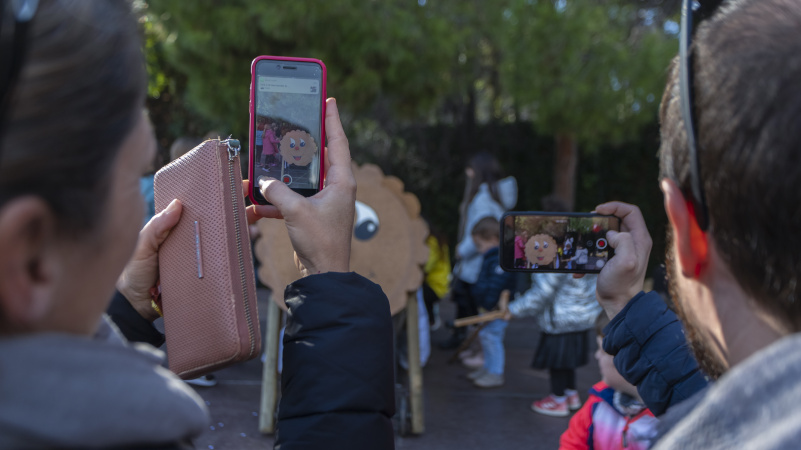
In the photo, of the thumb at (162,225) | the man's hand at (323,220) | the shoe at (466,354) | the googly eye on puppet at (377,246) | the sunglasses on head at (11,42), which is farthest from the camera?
the shoe at (466,354)

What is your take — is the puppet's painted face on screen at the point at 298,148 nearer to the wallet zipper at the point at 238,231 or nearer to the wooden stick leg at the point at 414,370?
the wallet zipper at the point at 238,231

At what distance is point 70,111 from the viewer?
0.71 m

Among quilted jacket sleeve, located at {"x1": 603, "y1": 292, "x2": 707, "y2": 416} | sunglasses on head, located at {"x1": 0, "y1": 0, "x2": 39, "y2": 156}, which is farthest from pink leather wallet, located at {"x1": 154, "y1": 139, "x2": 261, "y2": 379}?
quilted jacket sleeve, located at {"x1": 603, "y1": 292, "x2": 707, "y2": 416}

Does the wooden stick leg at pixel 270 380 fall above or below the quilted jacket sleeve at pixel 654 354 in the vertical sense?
below

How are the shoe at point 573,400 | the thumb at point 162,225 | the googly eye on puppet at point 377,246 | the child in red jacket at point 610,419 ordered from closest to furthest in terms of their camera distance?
the thumb at point 162,225
the child in red jacket at point 610,419
the googly eye on puppet at point 377,246
the shoe at point 573,400

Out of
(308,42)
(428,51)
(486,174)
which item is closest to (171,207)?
(308,42)

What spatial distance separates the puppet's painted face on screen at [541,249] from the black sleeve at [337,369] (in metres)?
0.67

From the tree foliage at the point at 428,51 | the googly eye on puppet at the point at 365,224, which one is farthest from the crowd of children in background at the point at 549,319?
the googly eye on puppet at the point at 365,224

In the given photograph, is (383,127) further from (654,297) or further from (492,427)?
(654,297)

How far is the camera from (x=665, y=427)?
2.86 ft

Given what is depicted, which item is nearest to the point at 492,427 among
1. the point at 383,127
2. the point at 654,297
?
the point at 654,297

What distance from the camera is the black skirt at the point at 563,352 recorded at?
4.88 m

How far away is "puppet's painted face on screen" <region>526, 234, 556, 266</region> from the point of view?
5.92 feet

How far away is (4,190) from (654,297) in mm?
1375
